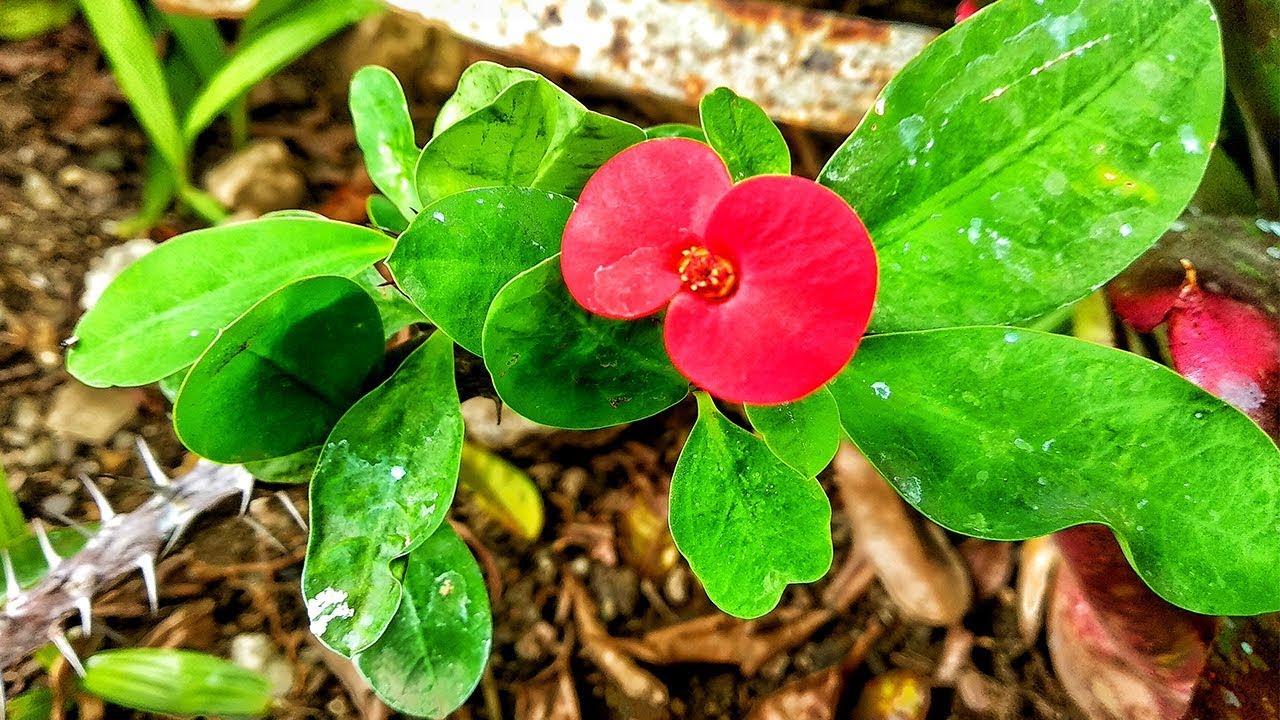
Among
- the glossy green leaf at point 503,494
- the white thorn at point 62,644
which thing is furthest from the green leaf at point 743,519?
the white thorn at point 62,644

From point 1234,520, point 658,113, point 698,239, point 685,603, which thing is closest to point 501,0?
point 658,113

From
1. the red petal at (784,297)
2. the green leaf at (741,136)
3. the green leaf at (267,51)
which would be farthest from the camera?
the green leaf at (267,51)

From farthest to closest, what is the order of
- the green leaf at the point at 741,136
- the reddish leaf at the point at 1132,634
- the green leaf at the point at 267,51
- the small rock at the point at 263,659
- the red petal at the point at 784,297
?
the green leaf at the point at 267,51 → the small rock at the point at 263,659 → the reddish leaf at the point at 1132,634 → the green leaf at the point at 741,136 → the red petal at the point at 784,297

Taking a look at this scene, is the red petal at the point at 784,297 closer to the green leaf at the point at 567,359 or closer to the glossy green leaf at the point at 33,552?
the green leaf at the point at 567,359

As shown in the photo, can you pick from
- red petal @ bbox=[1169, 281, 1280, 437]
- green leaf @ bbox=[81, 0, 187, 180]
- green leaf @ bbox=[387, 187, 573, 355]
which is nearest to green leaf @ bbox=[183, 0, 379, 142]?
green leaf @ bbox=[81, 0, 187, 180]

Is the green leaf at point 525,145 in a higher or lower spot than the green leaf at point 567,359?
higher

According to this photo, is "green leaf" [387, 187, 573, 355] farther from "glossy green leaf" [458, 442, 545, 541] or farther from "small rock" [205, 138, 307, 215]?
"small rock" [205, 138, 307, 215]

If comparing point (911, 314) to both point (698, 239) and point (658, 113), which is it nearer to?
point (698, 239)
